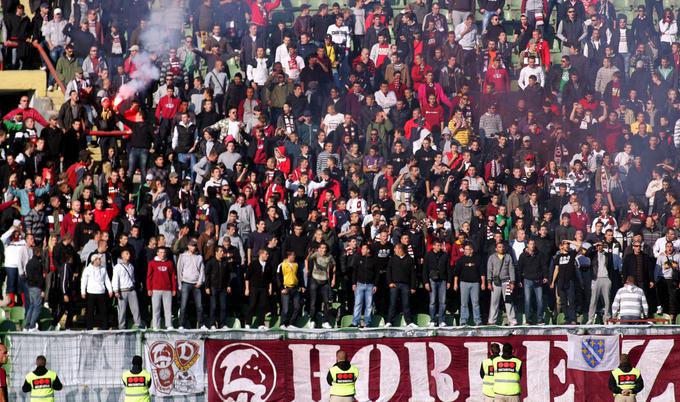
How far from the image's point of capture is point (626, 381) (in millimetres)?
20266

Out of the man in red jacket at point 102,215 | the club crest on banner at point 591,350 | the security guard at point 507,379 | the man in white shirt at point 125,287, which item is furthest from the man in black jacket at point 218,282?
the club crest on banner at point 591,350

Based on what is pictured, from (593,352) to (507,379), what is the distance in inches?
75.4

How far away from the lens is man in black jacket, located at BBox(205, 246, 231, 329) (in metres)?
22.6

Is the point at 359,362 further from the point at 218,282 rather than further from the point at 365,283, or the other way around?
the point at 218,282

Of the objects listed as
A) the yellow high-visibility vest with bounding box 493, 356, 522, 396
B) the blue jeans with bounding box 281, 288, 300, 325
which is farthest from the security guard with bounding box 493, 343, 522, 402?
the blue jeans with bounding box 281, 288, 300, 325

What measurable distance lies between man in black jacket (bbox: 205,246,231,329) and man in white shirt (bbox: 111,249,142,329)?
117cm

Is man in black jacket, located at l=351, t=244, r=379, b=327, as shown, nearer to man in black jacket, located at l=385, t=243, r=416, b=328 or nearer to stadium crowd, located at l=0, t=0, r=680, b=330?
stadium crowd, located at l=0, t=0, r=680, b=330

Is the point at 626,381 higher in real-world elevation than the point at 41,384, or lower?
lower

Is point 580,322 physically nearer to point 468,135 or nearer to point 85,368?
point 468,135

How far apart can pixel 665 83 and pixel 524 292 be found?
7302mm

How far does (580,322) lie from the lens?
2386cm

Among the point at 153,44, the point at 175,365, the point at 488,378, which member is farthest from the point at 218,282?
the point at 153,44

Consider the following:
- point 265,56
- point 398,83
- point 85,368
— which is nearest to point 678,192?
point 398,83

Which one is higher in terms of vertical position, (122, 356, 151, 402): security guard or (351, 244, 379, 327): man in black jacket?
(351, 244, 379, 327): man in black jacket
